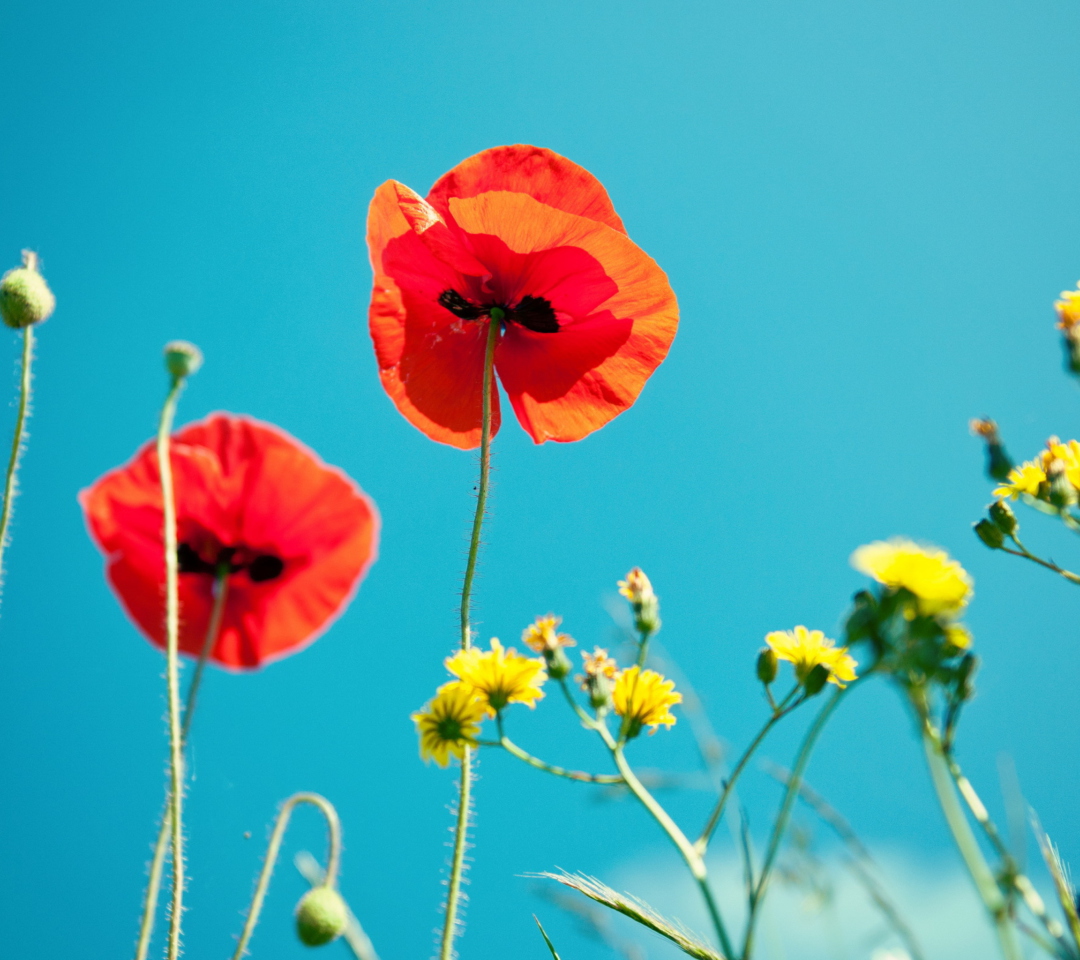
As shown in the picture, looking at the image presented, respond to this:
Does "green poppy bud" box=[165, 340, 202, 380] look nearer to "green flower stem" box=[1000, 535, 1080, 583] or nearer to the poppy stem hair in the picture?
the poppy stem hair

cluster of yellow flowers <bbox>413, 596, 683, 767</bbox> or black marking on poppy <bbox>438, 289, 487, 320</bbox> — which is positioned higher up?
black marking on poppy <bbox>438, 289, 487, 320</bbox>

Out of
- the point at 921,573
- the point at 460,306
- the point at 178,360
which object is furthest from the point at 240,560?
the point at 921,573

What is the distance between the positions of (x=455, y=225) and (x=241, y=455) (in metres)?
0.62

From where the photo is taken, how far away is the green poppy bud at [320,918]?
1.11m

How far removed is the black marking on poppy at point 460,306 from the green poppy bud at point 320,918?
1.08 m

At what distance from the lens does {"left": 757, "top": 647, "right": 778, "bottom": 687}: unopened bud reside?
40.8 inches

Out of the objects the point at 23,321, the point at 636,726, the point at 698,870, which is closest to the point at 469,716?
the point at 636,726

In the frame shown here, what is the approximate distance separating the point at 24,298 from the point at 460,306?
780 millimetres

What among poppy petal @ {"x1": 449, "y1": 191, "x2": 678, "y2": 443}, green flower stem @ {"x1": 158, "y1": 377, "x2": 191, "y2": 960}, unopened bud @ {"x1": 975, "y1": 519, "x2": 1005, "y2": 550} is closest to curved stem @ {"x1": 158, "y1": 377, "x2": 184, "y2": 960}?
green flower stem @ {"x1": 158, "y1": 377, "x2": 191, "y2": 960}

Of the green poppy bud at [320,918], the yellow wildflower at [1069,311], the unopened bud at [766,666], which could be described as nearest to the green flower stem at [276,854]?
the green poppy bud at [320,918]

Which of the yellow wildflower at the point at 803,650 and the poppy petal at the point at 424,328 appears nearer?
the yellow wildflower at the point at 803,650

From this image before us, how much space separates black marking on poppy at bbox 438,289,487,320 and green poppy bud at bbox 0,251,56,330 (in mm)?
691

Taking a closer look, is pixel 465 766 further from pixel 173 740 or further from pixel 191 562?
pixel 191 562

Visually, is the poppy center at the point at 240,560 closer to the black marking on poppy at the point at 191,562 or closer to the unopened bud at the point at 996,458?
the black marking on poppy at the point at 191,562
